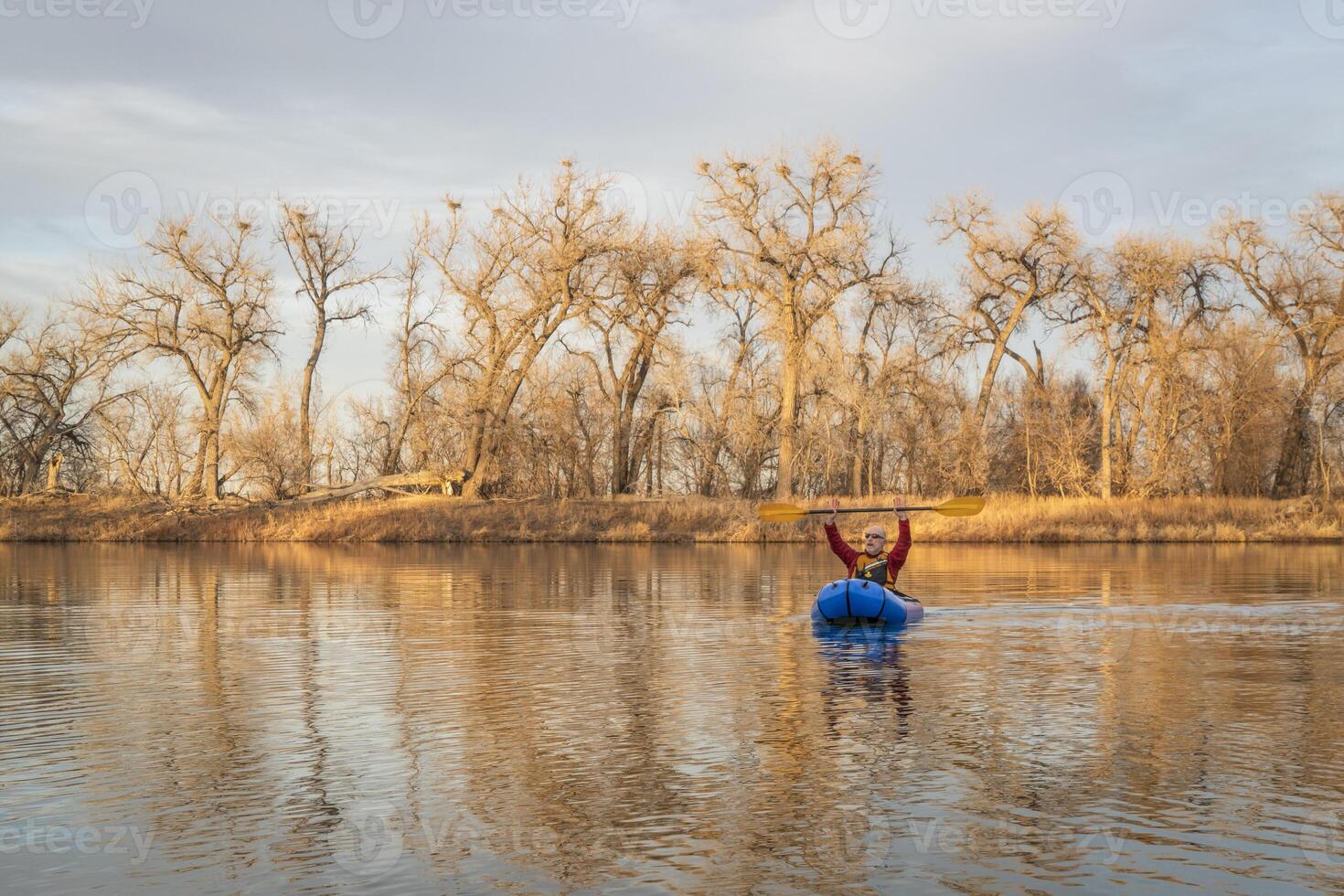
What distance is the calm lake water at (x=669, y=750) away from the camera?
7672 mm

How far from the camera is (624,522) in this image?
48875mm

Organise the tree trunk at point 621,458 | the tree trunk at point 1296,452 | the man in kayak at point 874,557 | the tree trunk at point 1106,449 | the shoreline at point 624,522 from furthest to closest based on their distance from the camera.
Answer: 1. the tree trunk at point 1296,452
2. the tree trunk at point 621,458
3. the tree trunk at point 1106,449
4. the shoreline at point 624,522
5. the man in kayak at point 874,557

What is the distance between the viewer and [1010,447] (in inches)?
2360

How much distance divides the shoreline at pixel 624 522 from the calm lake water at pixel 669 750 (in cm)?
2432

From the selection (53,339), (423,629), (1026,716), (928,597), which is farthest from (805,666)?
(53,339)

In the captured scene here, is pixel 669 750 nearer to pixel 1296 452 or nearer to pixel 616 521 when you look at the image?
pixel 616 521

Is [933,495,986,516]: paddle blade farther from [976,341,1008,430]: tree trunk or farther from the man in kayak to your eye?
[976,341,1008,430]: tree trunk

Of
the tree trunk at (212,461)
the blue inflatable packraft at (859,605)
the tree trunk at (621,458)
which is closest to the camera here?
the blue inflatable packraft at (859,605)

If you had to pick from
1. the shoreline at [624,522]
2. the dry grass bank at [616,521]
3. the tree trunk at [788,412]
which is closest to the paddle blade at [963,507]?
the dry grass bank at [616,521]

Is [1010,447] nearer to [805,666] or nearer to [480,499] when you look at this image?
[480,499]

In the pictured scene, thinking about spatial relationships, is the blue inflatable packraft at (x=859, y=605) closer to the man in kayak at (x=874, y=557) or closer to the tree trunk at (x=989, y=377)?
the man in kayak at (x=874, y=557)

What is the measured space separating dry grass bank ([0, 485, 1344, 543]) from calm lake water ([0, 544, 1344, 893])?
24.4 meters

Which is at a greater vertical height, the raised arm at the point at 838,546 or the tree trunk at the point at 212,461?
the tree trunk at the point at 212,461

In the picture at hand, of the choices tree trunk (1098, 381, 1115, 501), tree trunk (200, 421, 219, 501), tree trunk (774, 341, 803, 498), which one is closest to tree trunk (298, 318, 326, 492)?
tree trunk (200, 421, 219, 501)
